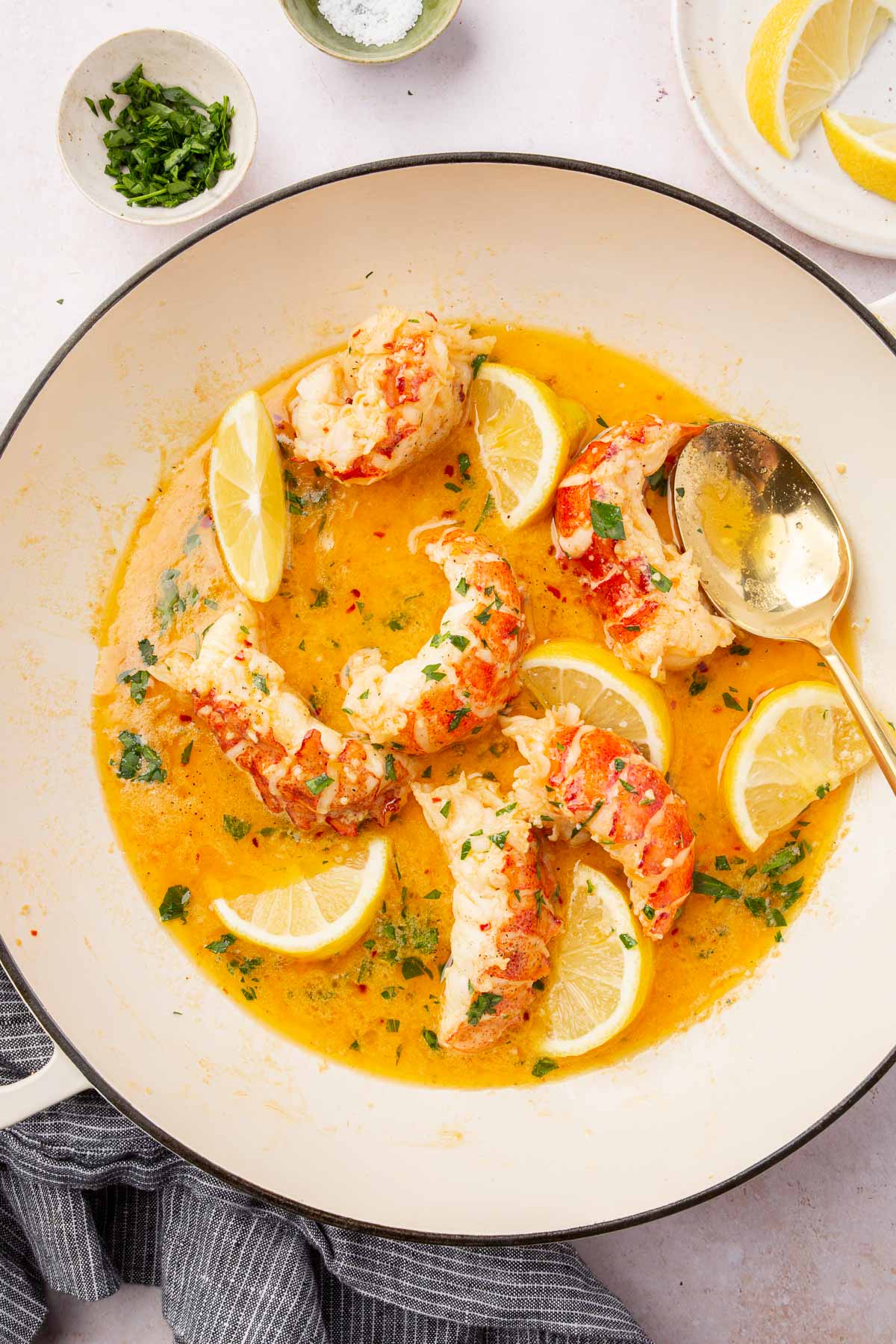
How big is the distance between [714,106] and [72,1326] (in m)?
5.09

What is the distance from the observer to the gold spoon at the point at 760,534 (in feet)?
11.2

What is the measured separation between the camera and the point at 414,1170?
11.6 ft

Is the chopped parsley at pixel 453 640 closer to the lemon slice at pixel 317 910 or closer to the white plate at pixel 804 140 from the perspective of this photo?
the lemon slice at pixel 317 910

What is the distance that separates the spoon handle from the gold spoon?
0.23ft

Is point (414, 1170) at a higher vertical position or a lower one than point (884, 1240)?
higher

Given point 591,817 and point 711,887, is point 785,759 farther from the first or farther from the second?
point 591,817

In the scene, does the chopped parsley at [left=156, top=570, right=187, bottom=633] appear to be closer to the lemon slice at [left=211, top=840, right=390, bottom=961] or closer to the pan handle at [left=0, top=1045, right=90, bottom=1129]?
the lemon slice at [left=211, top=840, right=390, bottom=961]

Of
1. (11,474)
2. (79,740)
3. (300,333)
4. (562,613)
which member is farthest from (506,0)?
(79,740)

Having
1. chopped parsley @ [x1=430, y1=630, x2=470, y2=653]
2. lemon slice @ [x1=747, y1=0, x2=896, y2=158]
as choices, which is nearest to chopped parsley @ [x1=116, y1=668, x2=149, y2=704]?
chopped parsley @ [x1=430, y1=630, x2=470, y2=653]

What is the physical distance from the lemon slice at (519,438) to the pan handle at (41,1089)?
2370 millimetres

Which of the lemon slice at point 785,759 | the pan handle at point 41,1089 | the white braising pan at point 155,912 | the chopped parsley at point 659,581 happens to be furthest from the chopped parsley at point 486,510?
the pan handle at point 41,1089

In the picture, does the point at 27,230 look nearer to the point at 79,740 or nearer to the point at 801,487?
the point at 79,740

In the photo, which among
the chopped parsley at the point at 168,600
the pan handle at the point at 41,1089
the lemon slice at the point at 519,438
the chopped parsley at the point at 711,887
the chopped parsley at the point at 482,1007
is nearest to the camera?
the pan handle at the point at 41,1089

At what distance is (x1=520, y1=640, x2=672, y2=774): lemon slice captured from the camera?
331 cm
